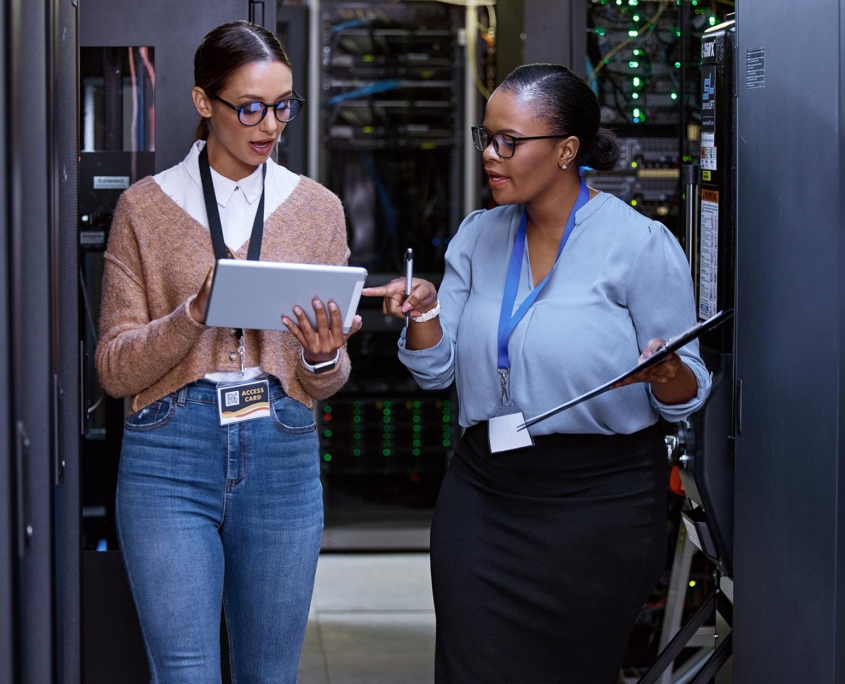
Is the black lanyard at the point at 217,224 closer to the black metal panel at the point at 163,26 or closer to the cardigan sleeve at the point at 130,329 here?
the cardigan sleeve at the point at 130,329

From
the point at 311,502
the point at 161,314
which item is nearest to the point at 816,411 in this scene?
the point at 311,502

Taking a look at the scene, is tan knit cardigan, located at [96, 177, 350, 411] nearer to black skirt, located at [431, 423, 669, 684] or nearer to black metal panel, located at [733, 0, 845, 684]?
black skirt, located at [431, 423, 669, 684]

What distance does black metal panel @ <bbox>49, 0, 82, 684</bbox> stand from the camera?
5.46 feet

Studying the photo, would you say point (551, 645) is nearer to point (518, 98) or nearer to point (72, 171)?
point (518, 98)

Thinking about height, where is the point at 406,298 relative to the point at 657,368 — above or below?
above

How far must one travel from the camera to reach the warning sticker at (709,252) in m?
2.32

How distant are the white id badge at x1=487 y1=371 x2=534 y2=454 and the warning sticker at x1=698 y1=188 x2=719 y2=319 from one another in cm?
54

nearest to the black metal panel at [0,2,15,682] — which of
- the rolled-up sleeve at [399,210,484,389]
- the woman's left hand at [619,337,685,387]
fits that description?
the rolled-up sleeve at [399,210,484,389]

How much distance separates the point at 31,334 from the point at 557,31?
7.12 feet

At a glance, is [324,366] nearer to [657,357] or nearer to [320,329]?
[320,329]

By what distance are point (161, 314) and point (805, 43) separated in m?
1.20

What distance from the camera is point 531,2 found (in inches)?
132

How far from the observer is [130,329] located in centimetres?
198

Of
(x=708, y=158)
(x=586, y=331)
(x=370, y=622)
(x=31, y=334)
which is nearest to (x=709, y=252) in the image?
(x=708, y=158)
